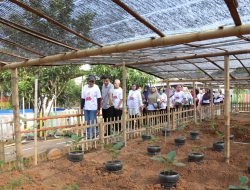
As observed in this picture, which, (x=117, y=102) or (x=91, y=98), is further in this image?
(x=117, y=102)

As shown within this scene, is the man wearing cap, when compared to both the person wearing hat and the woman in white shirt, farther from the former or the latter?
the woman in white shirt

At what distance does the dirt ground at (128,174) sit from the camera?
396 cm

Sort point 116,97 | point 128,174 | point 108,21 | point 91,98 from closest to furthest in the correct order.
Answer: point 108,21 → point 128,174 → point 91,98 → point 116,97

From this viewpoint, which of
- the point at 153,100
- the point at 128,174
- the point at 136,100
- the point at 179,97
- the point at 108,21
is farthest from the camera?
the point at 179,97

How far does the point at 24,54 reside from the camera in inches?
194

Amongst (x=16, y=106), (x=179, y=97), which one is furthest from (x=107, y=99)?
(x=179, y=97)

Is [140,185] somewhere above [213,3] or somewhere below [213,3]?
below

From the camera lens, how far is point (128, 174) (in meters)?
4.44

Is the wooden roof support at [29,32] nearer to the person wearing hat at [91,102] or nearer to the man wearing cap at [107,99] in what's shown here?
the person wearing hat at [91,102]

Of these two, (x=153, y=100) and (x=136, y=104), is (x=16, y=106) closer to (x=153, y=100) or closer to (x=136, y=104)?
(x=136, y=104)

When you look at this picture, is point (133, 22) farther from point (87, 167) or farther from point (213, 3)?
point (87, 167)

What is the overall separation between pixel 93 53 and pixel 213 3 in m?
1.78

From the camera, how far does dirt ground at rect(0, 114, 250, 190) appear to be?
3957 mm

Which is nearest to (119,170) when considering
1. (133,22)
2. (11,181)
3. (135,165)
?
(135,165)
